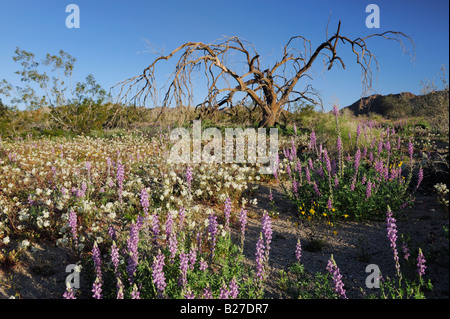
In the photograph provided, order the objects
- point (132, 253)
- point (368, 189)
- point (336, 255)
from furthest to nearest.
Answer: point (368, 189), point (336, 255), point (132, 253)

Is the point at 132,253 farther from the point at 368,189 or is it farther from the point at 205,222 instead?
the point at 368,189

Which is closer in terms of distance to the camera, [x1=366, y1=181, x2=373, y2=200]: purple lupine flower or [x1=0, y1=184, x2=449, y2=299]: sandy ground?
[x1=0, y1=184, x2=449, y2=299]: sandy ground

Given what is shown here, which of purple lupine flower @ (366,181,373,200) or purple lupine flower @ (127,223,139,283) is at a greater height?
purple lupine flower @ (366,181,373,200)

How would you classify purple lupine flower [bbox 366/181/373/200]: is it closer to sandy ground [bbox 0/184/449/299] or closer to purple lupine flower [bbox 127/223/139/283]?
sandy ground [bbox 0/184/449/299]

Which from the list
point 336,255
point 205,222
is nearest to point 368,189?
point 336,255

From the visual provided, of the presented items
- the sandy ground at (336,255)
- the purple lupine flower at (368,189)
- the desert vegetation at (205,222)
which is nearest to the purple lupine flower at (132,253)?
the desert vegetation at (205,222)

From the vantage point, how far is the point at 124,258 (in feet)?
11.2

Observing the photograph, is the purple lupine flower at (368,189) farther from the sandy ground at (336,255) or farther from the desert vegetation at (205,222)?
the sandy ground at (336,255)

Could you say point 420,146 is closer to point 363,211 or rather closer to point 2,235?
point 363,211

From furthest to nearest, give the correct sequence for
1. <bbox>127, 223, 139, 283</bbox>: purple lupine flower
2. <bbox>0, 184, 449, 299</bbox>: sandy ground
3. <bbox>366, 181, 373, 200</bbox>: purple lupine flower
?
<bbox>366, 181, 373, 200</bbox>: purple lupine flower, <bbox>0, 184, 449, 299</bbox>: sandy ground, <bbox>127, 223, 139, 283</bbox>: purple lupine flower

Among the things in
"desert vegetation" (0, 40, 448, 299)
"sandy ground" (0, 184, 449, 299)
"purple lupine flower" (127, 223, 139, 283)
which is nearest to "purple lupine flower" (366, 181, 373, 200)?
"desert vegetation" (0, 40, 448, 299)

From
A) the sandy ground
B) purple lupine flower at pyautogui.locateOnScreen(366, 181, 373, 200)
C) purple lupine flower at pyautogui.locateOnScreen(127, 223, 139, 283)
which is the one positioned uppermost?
purple lupine flower at pyautogui.locateOnScreen(366, 181, 373, 200)

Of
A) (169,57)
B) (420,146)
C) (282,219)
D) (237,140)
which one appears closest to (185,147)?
(237,140)
